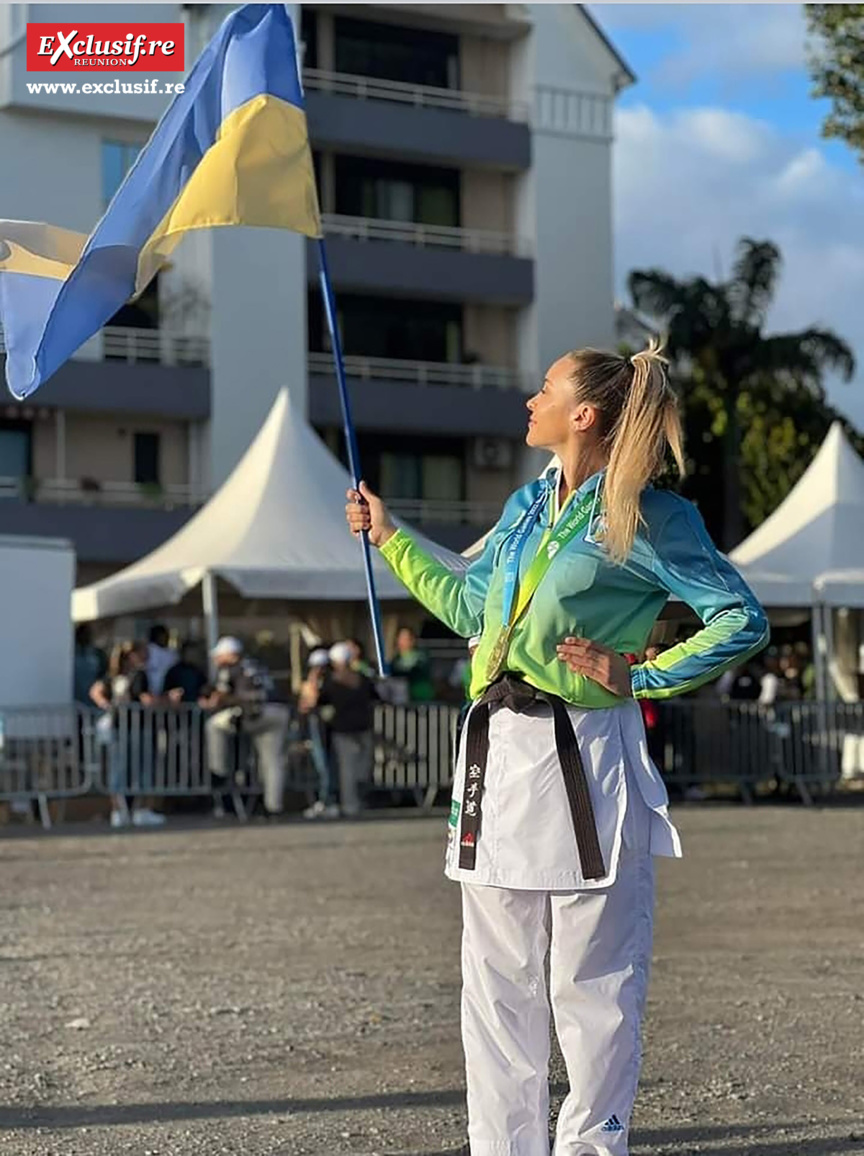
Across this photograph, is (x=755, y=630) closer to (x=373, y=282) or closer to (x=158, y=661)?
(x=158, y=661)

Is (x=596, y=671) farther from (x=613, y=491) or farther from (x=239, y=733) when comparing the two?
(x=239, y=733)

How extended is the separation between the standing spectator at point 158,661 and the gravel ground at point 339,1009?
17.6 ft

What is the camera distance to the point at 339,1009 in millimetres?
8391

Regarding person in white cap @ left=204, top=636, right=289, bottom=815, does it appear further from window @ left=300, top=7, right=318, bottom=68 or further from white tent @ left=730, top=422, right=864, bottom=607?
window @ left=300, top=7, right=318, bottom=68

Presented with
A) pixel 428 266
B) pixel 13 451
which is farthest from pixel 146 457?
pixel 428 266

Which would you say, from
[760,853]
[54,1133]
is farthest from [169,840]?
[54,1133]

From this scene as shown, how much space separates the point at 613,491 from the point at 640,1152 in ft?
6.65

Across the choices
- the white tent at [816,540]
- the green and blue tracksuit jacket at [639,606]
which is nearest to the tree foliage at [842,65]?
the white tent at [816,540]

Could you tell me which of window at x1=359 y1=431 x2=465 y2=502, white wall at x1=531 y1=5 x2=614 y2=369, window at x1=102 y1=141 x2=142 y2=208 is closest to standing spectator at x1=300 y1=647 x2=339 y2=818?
window at x1=102 y1=141 x2=142 y2=208

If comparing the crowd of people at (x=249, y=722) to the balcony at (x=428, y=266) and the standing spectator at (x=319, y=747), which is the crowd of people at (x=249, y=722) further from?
the balcony at (x=428, y=266)

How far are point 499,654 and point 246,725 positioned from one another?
15980 millimetres

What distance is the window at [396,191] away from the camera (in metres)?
45.6

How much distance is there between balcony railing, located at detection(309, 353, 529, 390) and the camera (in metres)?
44.9

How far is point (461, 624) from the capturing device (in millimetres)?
4898
